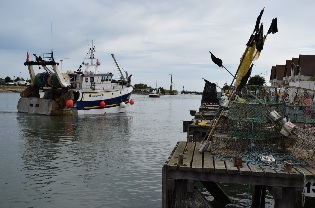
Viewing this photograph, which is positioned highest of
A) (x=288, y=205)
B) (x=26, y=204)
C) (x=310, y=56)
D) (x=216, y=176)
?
(x=310, y=56)

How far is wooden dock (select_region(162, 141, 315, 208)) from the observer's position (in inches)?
344

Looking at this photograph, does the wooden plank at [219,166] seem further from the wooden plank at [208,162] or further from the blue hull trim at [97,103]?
the blue hull trim at [97,103]

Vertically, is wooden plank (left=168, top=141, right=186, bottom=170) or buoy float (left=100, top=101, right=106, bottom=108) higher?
wooden plank (left=168, top=141, right=186, bottom=170)

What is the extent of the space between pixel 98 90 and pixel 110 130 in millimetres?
16290

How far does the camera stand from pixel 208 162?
9.78m

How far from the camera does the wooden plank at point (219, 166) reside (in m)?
8.91

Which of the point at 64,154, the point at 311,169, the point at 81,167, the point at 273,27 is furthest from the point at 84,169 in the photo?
the point at 311,169

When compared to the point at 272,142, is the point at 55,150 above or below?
below

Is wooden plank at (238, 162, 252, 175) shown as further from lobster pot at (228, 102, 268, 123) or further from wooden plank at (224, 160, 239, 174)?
lobster pot at (228, 102, 268, 123)

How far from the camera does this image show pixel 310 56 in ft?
207

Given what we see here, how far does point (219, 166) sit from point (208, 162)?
55 centimetres

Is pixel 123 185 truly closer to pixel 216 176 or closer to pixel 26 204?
pixel 26 204

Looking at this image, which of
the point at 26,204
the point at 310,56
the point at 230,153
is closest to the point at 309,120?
the point at 230,153

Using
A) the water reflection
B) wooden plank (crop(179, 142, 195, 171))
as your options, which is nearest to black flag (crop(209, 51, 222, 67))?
wooden plank (crop(179, 142, 195, 171))
